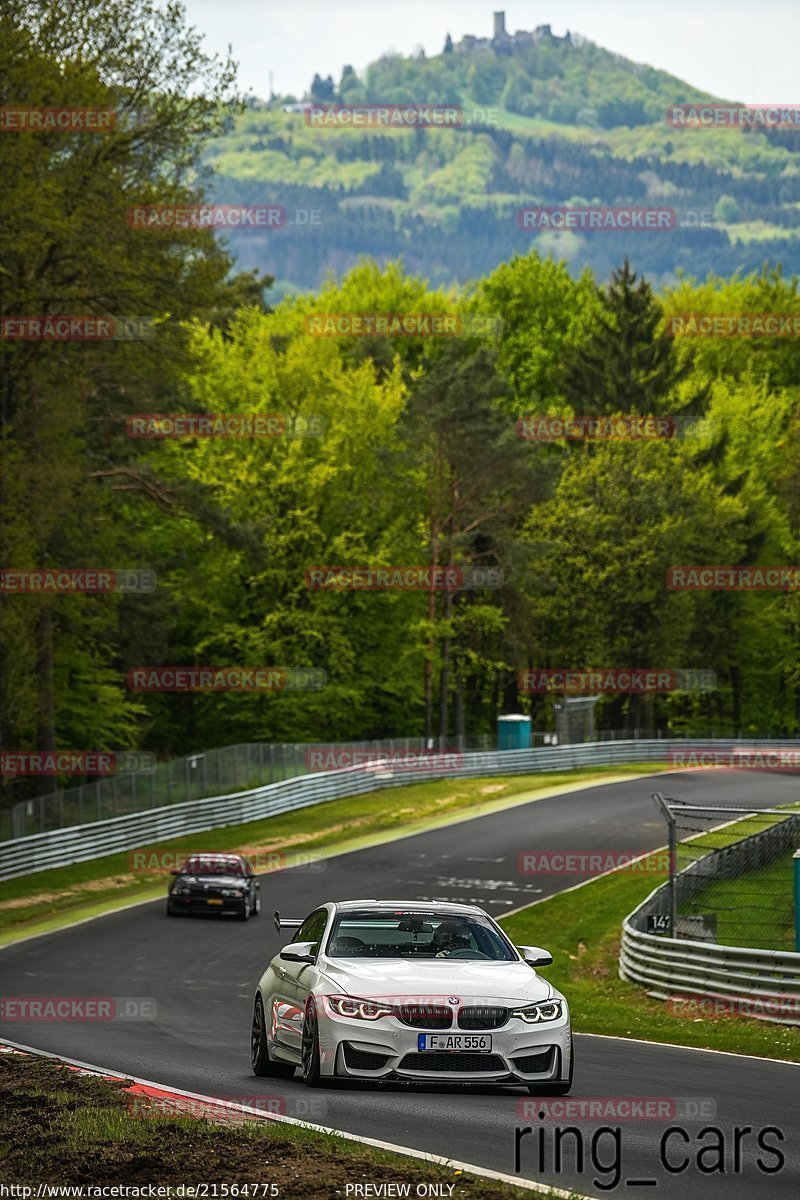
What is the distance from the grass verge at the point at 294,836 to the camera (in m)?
35.5

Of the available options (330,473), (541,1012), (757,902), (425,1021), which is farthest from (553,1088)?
(330,473)

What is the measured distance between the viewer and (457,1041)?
11328mm

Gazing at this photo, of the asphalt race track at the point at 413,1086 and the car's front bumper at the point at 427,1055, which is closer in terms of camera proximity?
the asphalt race track at the point at 413,1086

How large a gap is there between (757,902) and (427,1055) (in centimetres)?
1690

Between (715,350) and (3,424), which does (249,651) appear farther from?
(715,350)

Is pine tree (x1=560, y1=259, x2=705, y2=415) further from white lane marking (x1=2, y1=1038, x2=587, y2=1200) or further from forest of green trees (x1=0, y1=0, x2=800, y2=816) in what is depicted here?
white lane marking (x1=2, y1=1038, x2=587, y2=1200)

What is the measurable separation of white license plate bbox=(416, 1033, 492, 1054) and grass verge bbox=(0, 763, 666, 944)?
21218 millimetres

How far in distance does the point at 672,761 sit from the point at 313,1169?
56772 millimetres

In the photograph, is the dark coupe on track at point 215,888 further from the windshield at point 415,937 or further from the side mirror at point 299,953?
the windshield at point 415,937

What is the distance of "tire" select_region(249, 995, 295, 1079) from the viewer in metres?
13.0

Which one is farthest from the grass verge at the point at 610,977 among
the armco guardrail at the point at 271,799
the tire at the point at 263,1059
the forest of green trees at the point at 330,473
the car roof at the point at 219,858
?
the forest of green trees at the point at 330,473

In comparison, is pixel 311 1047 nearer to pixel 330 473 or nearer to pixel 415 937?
pixel 415 937

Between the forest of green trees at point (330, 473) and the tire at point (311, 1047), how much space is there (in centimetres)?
2659

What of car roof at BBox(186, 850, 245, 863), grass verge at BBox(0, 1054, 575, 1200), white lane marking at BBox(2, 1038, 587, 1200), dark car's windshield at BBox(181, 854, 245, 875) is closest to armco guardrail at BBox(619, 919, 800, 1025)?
white lane marking at BBox(2, 1038, 587, 1200)
